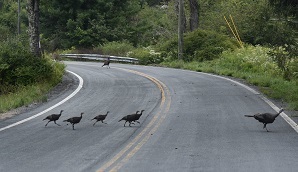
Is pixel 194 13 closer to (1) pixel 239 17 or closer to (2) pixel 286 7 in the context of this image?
(1) pixel 239 17

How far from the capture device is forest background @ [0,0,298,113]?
2121 cm

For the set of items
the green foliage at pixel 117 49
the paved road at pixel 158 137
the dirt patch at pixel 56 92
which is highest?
the green foliage at pixel 117 49

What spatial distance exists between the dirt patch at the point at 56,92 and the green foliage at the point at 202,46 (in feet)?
44.4

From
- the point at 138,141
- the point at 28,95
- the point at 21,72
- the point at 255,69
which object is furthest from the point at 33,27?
the point at 138,141

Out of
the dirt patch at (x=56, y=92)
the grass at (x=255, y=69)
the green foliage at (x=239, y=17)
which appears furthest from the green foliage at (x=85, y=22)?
the dirt patch at (x=56, y=92)

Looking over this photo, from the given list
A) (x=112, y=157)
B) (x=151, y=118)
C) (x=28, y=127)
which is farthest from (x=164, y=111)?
(x=112, y=157)

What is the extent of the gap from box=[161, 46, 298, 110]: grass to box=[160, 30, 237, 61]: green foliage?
1.76 metres

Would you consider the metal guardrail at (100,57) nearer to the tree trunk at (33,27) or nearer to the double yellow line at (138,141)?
the tree trunk at (33,27)

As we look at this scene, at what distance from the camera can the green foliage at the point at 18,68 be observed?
22828mm

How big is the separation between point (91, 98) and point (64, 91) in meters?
3.01

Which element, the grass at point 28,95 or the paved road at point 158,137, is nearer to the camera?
the paved road at point 158,137

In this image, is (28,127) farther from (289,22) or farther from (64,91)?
(289,22)

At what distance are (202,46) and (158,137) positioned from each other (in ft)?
94.9

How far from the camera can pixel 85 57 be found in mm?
47844
